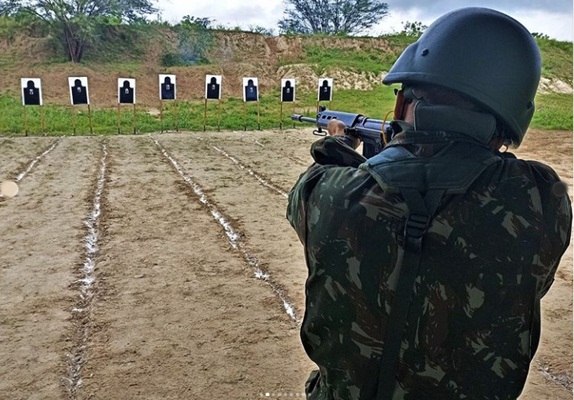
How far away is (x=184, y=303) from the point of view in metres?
3.10

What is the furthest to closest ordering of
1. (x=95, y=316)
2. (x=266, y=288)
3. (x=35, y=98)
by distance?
(x=35, y=98)
(x=266, y=288)
(x=95, y=316)

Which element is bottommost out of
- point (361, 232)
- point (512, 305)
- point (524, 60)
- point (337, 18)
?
point (512, 305)

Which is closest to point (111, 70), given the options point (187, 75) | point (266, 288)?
point (187, 75)

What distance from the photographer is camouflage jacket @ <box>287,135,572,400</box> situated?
32.6 inches

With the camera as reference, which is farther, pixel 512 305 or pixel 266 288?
pixel 266 288

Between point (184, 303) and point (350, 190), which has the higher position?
point (350, 190)

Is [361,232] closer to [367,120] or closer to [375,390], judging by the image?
[375,390]

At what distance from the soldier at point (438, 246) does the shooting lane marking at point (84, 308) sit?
1785 millimetres

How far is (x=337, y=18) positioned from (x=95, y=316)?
29610 millimetres

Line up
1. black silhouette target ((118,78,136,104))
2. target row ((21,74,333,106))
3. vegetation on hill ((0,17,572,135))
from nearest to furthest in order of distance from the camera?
target row ((21,74,333,106)) → black silhouette target ((118,78,136,104)) → vegetation on hill ((0,17,572,135))

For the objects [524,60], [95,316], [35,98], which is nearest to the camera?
[524,60]

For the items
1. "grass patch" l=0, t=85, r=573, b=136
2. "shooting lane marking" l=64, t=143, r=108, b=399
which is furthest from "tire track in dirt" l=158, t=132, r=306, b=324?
"grass patch" l=0, t=85, r=573, b=136

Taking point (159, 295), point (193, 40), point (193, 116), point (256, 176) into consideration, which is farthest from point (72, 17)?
point (159, 295)

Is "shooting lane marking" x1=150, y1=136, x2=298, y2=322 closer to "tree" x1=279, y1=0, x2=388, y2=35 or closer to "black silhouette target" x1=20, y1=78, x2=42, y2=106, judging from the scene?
"black silhouette target" x1=20, y1=78, x2=42, y2=106
